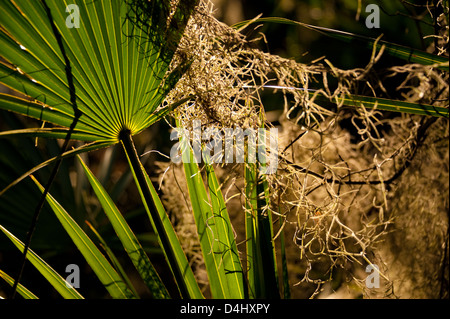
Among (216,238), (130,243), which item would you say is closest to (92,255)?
(130,243)

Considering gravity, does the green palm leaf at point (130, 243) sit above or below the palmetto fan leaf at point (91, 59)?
below

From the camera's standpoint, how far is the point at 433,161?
93 centimetres

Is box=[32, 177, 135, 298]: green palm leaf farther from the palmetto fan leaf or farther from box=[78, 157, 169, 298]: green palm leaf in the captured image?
the palmetto fan leaf

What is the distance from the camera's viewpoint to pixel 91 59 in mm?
602

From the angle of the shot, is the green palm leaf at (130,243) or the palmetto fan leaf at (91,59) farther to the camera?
the green palm leaf at (130,243)

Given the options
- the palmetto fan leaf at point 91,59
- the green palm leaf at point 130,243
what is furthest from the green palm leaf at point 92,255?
the palmetto fan leaf at point 91,59

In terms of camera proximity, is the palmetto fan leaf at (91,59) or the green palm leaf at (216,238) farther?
the green palm leaf at (216,238)

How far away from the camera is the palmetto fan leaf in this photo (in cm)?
55

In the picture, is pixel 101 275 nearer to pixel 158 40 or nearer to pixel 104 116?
pixel 104 116

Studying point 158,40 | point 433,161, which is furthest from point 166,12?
point 433,161

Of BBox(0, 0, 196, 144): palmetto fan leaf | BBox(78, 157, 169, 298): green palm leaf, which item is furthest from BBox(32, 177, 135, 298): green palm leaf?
BBox(0, 0, 196, 144): palmetto fan leaf

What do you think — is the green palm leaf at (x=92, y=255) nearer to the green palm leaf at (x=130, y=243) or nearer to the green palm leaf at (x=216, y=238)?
the green palm leaf at (x=130, y=243)

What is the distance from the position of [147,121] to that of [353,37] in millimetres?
387

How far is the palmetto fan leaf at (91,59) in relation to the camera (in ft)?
1.80
